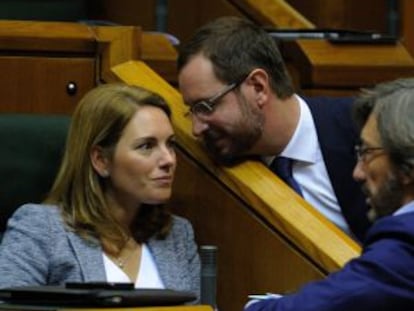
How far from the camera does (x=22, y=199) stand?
2.34m

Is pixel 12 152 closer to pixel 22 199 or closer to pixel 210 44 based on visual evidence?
pixel 22 199

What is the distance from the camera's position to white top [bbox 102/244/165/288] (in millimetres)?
2202

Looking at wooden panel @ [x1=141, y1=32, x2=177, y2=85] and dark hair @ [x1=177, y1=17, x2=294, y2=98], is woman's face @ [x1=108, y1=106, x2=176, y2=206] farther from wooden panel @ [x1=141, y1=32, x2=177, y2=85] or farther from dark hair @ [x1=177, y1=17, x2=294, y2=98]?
wooden panel @ [x1=141, y1=32, x2=177, y2=85]

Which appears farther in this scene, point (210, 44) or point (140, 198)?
point (210, 44)

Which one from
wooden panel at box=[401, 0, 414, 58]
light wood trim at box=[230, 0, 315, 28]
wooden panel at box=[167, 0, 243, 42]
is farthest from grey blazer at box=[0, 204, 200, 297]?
wooden panel at box=[401, 0, 414, 58]

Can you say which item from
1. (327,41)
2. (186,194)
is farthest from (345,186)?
(327,41)

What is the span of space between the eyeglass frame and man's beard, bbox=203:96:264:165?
0.08 feet

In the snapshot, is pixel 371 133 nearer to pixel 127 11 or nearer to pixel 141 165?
pixel 141 165

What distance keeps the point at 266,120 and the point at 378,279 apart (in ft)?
2.75

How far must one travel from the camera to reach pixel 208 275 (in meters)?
2.18

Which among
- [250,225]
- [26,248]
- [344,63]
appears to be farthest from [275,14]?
[26,248]

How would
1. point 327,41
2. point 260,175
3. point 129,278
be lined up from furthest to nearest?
point 327,41, point 260,175, point 129,278

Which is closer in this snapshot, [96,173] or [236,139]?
[96,173]

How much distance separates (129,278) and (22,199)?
0.25 m
